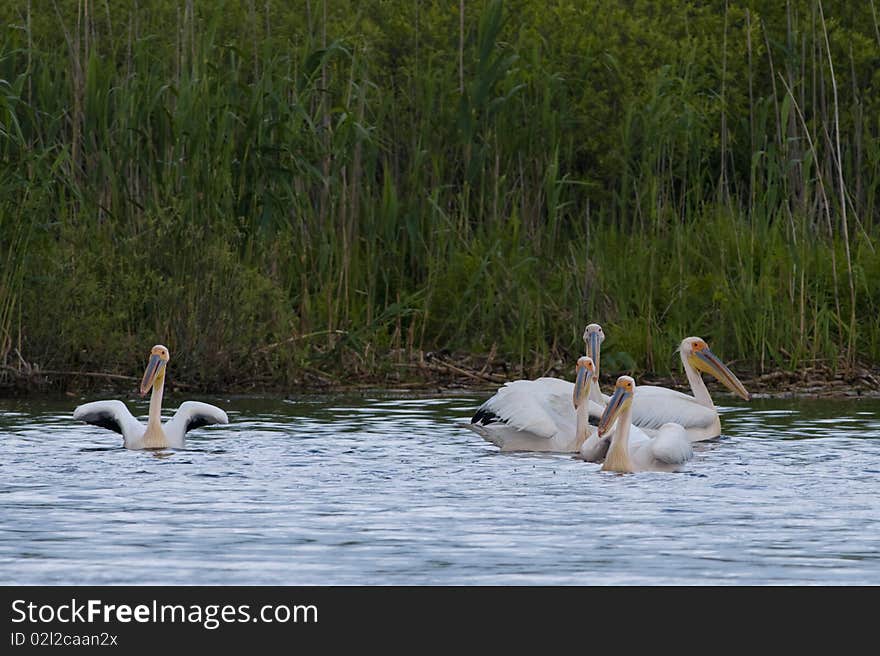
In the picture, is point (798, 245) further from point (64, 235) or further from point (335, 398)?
point (64, 235)

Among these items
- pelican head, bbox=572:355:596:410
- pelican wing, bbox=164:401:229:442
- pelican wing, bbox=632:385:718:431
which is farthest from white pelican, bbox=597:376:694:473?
pelican wing, bbox=164:401:229:442

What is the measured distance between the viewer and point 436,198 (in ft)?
Answer: 49.6

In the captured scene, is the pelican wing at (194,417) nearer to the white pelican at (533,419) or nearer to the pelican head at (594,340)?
the white pelican at (533,419)

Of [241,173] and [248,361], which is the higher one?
[241,173]

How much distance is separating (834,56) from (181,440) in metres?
9.02

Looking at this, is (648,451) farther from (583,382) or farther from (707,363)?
(707,363)

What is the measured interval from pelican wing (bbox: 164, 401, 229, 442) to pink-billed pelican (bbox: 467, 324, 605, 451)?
1.48 metres

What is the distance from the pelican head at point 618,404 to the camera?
10891mm

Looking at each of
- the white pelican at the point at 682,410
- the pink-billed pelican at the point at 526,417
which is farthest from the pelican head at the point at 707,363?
the pink-billed pelican at the point at 526,417

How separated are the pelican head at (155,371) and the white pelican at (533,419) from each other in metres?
1.96

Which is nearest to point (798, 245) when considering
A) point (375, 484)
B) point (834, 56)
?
point (834, 56)

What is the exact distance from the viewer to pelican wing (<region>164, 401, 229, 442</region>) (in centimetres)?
1141

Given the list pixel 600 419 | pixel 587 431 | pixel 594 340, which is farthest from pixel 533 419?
pixel 594 340
